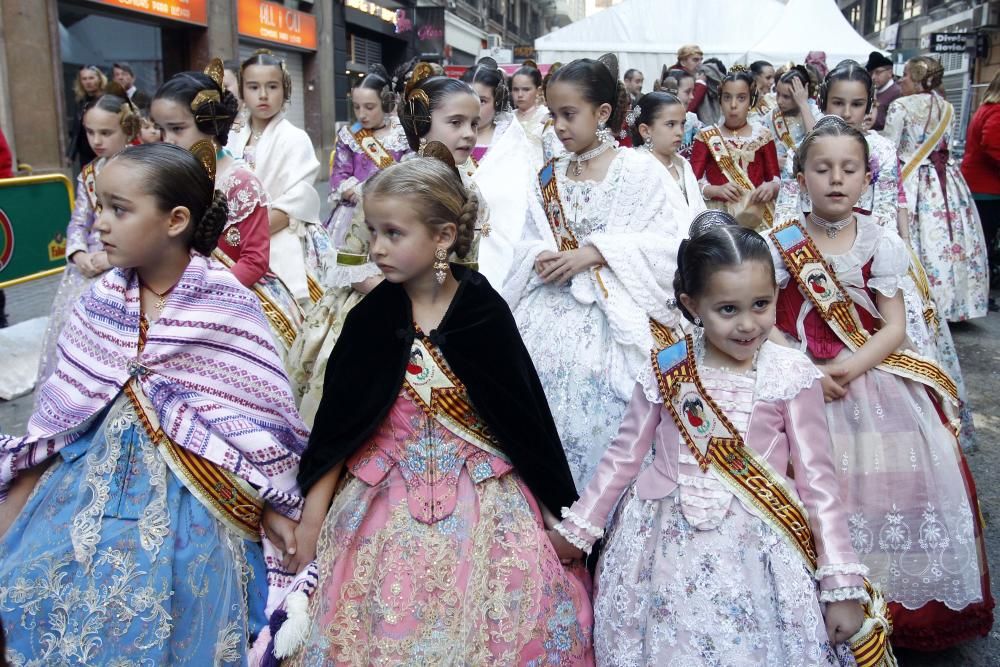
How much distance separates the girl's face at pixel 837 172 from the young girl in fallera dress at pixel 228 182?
2.34 metres

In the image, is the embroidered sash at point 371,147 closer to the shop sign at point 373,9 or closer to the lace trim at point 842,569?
the lace trim at point 842,569

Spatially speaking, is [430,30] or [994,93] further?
[430,30]

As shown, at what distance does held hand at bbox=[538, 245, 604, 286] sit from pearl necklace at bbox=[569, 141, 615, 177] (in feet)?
1.29

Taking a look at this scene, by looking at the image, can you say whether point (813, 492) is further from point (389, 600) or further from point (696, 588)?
point (389, 600)

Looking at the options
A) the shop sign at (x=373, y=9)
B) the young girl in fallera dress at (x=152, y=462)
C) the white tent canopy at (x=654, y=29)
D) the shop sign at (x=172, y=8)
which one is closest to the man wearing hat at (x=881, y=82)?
the white tent canopy at (x=654, y=29)

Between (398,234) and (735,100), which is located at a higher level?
(735,100)

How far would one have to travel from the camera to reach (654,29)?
696 inches

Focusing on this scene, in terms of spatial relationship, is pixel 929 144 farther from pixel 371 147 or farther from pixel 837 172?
pixel 837 172

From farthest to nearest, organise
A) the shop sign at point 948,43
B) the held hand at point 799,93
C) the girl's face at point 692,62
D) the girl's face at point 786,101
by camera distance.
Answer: the shop sign at point 948,43 < the girl's face at point 692,62 < the girl's face at point 786,101 < the held hand at point 799,93

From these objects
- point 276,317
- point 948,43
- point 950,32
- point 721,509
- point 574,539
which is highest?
point 950,32

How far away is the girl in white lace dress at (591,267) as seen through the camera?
366cm

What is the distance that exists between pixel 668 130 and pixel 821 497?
388 cm

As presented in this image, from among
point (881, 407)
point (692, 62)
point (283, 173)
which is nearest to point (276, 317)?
point (283, 173)

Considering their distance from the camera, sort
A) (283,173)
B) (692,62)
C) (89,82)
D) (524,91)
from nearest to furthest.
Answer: (283,173), (524,91), (89,82), (692,62)
